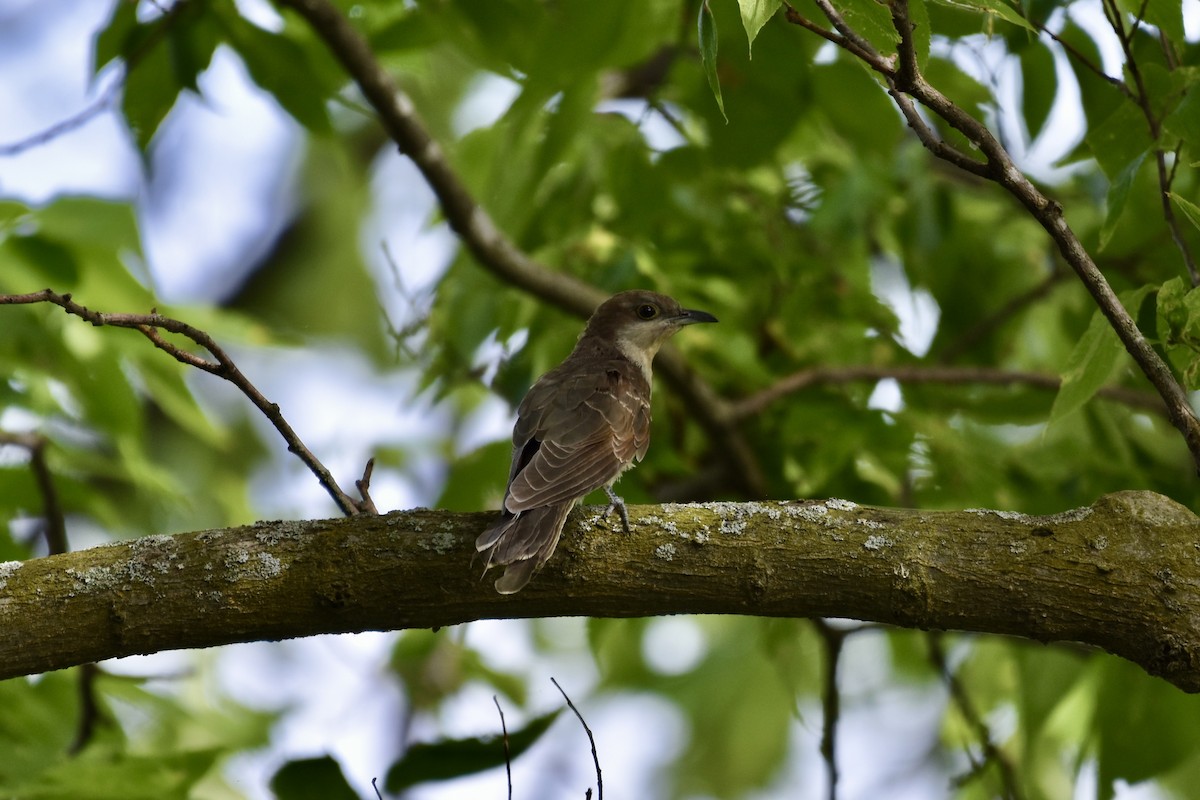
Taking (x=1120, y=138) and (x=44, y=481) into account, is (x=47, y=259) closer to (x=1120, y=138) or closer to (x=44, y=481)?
(x=44, y=481)

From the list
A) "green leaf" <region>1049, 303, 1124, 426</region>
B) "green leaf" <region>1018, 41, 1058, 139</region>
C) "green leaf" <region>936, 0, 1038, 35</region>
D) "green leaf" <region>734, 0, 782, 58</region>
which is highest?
"green leaf" <region>1018, 41, 1058, 139</region>

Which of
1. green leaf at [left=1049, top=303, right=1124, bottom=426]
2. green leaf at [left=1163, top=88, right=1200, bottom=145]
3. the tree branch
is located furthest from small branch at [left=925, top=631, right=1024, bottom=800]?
green leaf at [left=1163, top=88, right=1200, bottom=145]

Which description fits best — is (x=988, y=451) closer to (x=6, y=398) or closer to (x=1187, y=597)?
(x=1187, y=597)

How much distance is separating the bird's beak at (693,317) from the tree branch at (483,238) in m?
0.17

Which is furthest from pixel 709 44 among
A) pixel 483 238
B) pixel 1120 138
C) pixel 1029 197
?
pixel 483 238

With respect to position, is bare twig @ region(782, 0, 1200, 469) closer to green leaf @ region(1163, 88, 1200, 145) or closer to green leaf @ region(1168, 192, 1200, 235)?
green leaf @ region(1168, 192, 1200, 235)

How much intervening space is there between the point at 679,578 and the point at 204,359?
1.33m

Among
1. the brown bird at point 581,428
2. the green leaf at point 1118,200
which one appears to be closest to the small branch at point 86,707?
the brown bird at point 581,428

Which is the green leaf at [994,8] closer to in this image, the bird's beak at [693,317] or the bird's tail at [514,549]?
the bird's tail at [514,549]

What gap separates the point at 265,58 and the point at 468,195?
3.40 ft

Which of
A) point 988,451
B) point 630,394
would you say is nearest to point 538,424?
point 630,394

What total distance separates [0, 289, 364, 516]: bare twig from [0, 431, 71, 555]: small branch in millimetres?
1969

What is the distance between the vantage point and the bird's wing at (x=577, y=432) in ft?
12.8

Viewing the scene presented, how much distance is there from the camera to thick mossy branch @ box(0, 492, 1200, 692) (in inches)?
115
